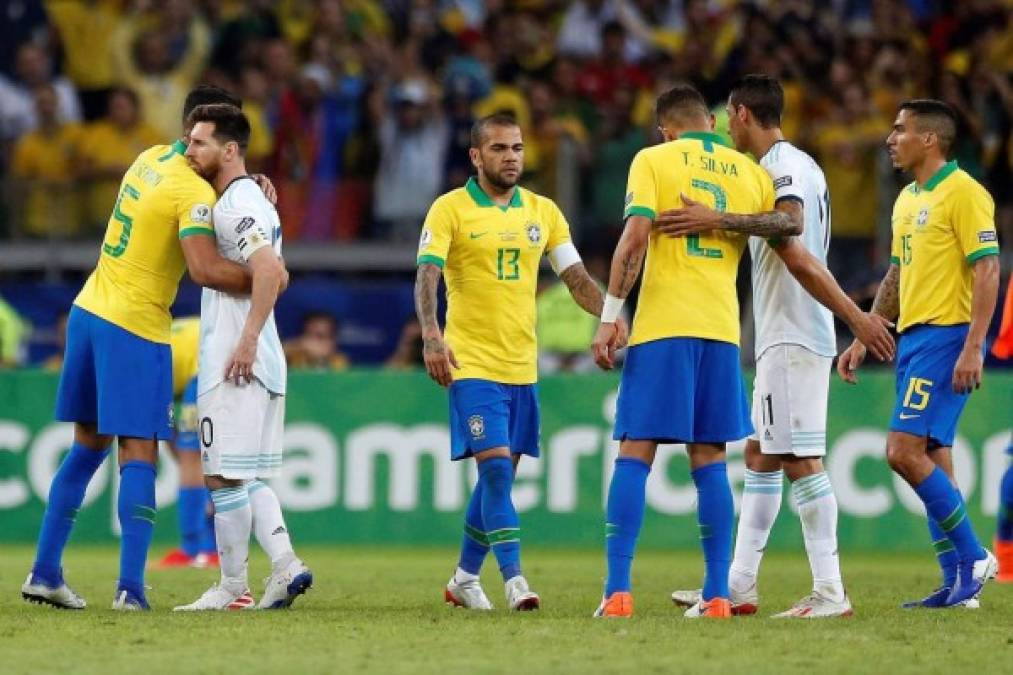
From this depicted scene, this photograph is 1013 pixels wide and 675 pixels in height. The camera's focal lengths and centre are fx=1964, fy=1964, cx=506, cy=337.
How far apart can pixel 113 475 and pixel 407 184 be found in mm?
3651

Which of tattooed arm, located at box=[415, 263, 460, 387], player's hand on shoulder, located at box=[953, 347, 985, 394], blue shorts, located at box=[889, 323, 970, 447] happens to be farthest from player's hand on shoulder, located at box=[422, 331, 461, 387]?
player's hand on shoulder, located at box=[953, 347, 985, 394]

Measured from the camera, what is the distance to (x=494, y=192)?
32.3ft

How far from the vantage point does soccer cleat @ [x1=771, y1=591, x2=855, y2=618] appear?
9148mm

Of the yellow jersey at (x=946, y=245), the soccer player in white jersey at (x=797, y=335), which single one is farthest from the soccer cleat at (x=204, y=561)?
the yellow jersey at (x=946, y=245)

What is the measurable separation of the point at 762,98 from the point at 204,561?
5868mm

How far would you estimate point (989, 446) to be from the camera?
15328 millimetres

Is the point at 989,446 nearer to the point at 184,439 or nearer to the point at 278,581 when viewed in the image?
the point at 184,439

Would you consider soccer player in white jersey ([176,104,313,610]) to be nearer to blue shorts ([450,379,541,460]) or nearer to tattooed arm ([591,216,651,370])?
blue shorts ([450,379,541,460])

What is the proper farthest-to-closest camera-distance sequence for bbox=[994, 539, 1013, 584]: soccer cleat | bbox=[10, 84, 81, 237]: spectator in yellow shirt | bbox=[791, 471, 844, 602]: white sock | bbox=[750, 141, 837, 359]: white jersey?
bbox=[10, 84, 81, 237]: spectator in yellow shirt, bbox=[994, 539, 1013, 584]: soccer cleat, bbox=[750, 141, 837, 359]: white jersey, bbox=[791, 471, 844, 602]: white sock

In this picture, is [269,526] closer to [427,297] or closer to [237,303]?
[237,303]

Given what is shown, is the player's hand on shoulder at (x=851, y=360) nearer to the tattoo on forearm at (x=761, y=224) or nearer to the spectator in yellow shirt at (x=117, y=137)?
the tattoo on forearm at (x=761, y=224)

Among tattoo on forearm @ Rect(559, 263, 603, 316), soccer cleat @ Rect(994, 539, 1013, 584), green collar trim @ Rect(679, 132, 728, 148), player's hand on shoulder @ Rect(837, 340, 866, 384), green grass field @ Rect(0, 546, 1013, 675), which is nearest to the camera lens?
green grass field @ Rect(0, 546, 1013, 675)

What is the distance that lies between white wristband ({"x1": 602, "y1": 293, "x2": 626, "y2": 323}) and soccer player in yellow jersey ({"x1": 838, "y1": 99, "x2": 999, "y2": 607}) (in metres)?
1.70

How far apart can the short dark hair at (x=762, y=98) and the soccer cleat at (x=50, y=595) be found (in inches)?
158
